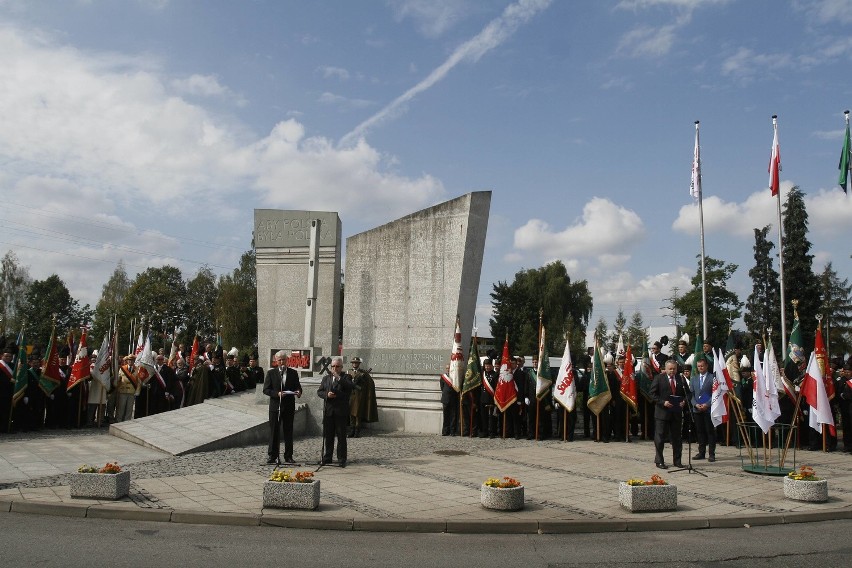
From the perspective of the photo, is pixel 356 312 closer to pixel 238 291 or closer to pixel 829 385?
pixel 829 385

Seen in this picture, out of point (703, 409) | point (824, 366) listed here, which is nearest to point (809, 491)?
point (703, 409)

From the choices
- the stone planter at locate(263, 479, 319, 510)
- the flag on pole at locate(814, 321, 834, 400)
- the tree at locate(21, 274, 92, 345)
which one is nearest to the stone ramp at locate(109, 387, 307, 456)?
the stone planter at locate(263, 479, 319, 510)

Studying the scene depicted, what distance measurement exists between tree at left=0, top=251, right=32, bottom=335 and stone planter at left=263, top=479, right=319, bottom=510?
7088 centimetres

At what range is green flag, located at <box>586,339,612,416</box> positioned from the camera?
51.3ft

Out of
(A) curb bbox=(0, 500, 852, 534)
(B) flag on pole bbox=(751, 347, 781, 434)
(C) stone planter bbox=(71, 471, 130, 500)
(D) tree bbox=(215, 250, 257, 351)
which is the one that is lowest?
(A) curb bbox=(0, 500, 852, 534)

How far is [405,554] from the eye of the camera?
6820 mm

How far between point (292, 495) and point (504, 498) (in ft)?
8.52

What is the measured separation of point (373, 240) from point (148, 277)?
48204mm

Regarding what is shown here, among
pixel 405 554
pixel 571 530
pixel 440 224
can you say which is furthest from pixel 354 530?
pixel 440 224

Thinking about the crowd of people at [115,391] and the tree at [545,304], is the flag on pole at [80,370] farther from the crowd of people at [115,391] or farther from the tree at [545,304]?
the tree at [545,304]

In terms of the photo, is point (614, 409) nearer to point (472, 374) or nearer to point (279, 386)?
point (472, 374)

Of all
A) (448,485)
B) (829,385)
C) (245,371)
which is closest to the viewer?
(448,485)

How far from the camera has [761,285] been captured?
2373 inches

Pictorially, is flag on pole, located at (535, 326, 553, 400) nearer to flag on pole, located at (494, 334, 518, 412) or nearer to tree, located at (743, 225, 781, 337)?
flag on pole, located at (494, 334, 518, 412)
